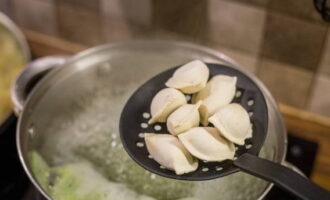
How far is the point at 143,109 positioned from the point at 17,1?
0.46 meters

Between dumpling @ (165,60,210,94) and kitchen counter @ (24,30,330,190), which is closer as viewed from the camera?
dumpling @ (165,60,210,94)

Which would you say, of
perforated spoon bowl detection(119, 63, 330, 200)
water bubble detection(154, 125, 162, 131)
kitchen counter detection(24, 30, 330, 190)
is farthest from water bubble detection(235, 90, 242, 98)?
kitchen counter detection(24, 30, 330, 190)

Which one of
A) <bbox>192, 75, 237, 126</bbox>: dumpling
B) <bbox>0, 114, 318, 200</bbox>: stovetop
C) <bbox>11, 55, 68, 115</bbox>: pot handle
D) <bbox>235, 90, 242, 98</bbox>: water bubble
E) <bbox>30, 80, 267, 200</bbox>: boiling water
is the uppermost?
<bbox>192, 75, 237, 126</bbox>: dumpling

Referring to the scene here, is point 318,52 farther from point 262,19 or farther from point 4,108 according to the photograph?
point 4,108

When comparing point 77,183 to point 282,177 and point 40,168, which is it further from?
point 282,177

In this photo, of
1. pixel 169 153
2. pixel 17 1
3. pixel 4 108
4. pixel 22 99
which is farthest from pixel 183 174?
pixel 17 1

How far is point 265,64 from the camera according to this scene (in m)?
0.81

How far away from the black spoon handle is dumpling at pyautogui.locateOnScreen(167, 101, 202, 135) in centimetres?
7

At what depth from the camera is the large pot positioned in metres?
0.63

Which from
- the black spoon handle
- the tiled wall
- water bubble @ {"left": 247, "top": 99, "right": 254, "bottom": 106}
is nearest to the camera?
the black spoon handle

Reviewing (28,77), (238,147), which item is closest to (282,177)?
(238,147)

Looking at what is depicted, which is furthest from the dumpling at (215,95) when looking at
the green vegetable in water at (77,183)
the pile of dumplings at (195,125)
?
the green vegetable in water at (77,183)

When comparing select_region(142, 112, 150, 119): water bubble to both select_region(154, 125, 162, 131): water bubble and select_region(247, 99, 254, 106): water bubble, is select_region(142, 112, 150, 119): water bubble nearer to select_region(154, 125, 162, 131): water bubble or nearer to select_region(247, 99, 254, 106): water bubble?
select_region(154, 125, 162, 131): water bubble

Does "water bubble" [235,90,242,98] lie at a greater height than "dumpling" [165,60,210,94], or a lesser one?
lesser
